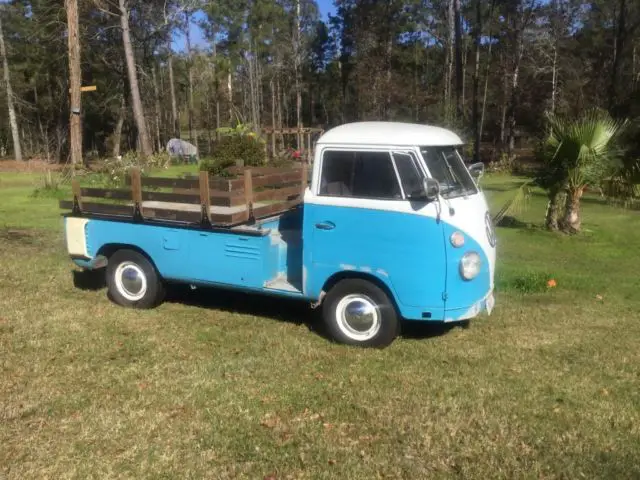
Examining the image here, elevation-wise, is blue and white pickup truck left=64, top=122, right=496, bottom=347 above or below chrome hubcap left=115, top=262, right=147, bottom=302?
above

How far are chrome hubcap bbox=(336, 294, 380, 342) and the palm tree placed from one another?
717 centimetres

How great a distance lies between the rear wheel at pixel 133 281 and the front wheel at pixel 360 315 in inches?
86.0

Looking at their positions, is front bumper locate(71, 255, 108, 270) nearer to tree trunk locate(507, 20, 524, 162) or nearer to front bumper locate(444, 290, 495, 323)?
front bumper locate(444, 290, 495, 323)

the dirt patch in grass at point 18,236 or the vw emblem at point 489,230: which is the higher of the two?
the vw emblem at point 489,230

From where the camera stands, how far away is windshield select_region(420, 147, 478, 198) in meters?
5.66

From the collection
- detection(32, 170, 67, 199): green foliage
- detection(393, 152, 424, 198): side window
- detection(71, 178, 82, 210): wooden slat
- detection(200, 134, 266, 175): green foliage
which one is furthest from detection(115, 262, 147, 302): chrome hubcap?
detection(200, 134, 266, 175): green foliage

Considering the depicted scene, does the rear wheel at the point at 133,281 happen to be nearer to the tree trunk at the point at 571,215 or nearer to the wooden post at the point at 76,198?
the wooden post at the point at 76,198

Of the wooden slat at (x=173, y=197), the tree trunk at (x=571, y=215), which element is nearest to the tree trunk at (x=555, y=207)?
the tree trunk at (x=571, y=215)

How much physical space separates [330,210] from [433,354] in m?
1.63

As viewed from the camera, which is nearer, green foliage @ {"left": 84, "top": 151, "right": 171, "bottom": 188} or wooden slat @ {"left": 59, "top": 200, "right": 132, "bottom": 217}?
wooden slat @ {"left": 59, "top": 200, "right": 132, "bottom": 217}

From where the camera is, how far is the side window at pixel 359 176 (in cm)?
562

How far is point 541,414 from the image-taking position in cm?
463

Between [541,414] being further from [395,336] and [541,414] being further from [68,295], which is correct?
[68,295]

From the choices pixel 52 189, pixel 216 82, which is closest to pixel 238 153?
pixel 52 189
